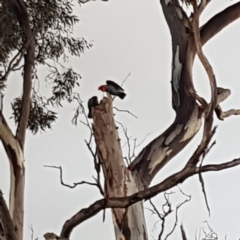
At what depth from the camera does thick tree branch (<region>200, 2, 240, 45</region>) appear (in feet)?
9.58

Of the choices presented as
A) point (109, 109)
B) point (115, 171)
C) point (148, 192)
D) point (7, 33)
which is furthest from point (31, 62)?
point (148, 192)

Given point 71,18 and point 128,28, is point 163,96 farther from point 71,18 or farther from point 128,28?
point 71,18

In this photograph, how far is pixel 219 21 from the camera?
9.73 feet

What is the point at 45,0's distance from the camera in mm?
3477

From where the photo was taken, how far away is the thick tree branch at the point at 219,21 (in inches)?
115

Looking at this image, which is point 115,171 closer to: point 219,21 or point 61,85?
point 219,21

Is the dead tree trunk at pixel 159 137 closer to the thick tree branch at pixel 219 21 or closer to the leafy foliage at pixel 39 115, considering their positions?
the thick tree branch at pixel 219 21

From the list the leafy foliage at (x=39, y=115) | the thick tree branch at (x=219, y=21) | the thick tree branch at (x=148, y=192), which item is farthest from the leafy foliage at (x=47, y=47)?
the thick tree branch at (x=148, y=192)

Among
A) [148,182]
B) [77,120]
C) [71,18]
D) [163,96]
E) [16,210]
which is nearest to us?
[148,182]

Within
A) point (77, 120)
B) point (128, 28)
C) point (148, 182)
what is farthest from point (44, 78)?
point (148, 182)

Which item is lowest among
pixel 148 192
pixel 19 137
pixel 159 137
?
pixel 148 192

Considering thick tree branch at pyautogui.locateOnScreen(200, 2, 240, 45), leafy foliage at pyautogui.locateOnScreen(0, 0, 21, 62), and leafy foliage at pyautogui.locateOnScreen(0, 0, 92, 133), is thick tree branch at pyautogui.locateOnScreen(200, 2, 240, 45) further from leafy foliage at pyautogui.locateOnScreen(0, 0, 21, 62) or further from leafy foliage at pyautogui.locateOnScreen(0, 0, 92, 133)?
leafy foliage at pyautogui.locateOnScreen(0, 0, 21, 62)

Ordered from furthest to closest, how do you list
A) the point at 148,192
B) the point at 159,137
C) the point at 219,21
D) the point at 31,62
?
the point at 31,62, the point at 219,21, the point at 159,137, the point at 148,192

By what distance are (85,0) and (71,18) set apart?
0.56 ft
